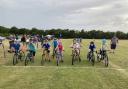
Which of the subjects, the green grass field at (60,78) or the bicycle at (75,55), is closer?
the green grass field at (60,78)

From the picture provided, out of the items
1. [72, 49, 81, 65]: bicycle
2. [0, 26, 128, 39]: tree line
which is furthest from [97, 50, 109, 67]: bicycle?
[0, 26, 128, 39]: tree line

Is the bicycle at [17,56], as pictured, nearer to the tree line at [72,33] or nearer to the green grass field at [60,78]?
the green grass field at [60,78]

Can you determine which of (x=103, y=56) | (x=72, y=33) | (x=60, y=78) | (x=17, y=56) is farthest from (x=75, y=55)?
(x=72, y=33)

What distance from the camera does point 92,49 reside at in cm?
3241

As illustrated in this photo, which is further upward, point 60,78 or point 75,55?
point 75,55

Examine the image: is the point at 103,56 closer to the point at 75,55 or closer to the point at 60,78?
the point at 75,55

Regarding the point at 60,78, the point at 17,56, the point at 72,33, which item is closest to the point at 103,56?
the point at 17,56

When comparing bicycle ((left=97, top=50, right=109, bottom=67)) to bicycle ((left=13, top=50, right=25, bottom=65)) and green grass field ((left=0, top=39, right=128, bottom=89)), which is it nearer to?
green grass field ((left=0, top=39, right=128, bottom=89))

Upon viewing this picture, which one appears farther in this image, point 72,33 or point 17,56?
point 72,33

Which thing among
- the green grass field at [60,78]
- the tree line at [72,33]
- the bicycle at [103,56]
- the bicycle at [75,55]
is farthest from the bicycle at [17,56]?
the tree line at [72,33]

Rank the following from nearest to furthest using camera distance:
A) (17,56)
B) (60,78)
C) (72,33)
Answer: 1. (60,78)
2. (17,56)
3. (72,33)

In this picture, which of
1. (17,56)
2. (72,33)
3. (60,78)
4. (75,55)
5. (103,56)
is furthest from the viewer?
(72,33)

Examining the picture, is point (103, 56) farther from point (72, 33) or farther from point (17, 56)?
point (72, 33)

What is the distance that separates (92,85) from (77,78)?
98.5 inches
